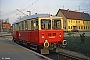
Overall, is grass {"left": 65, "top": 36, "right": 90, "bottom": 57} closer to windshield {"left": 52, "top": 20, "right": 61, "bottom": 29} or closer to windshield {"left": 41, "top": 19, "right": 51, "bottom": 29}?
windshield {"left": 52, "top": 20, "right": 61, "bottom": 29}

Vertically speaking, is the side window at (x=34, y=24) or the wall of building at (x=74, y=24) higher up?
the wall of building at (x=74, y=24)

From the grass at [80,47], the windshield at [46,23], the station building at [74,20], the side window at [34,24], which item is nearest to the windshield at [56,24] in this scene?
the windshield at [46,23]

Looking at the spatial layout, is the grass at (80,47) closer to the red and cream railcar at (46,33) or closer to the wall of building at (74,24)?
the red and cream railcar at (46,33)

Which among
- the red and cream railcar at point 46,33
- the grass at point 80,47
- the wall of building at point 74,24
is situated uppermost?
the wall of building at point 74,24

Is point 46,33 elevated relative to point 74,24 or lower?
lower

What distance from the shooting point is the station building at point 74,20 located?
7975 cm

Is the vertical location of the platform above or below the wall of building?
below

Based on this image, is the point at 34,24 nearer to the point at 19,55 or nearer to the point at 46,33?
the point at 46,33

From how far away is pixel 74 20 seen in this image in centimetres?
8338

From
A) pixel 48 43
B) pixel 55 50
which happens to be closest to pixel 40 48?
pixel 48 43

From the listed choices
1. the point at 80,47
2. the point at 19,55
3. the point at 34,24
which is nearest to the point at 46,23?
the point at 34,24

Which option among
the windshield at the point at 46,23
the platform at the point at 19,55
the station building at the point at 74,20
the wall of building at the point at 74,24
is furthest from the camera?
the station building at the point at 74,20

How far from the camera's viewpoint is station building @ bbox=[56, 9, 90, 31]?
7975 cm

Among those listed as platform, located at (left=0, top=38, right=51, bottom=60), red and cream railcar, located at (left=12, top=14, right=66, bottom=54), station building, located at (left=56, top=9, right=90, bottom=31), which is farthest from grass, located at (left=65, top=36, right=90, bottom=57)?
station building, located at (left=56, top=9, right=90, bottom=31)
